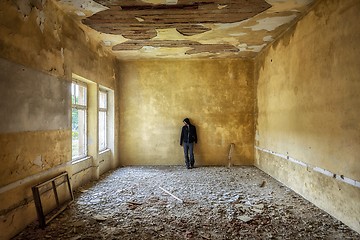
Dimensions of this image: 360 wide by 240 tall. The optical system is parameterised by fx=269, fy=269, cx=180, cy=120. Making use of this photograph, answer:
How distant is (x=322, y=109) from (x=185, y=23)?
2974 mm

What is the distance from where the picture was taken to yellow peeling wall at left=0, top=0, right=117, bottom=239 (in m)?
3.31

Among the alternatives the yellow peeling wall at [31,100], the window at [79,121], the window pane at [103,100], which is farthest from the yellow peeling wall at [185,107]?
the yellow peeling wall at [31,100]

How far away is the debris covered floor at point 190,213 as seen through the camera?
3.44 meters

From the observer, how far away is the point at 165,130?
8.71 m

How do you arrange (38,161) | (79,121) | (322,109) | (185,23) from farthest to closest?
1. (79,121)
2. (185,23)
3. (322,109)
4. (38,161)

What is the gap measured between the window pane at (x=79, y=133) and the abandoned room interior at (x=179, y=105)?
35 millimetres

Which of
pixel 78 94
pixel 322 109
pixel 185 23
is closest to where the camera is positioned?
pixel 322 109

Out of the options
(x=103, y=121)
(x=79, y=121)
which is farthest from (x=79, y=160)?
(x=103, y=121)

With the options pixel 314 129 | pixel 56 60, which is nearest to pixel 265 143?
pixel 314 129

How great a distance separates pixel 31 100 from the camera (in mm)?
3820

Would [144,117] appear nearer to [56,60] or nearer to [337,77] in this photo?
[56,60]

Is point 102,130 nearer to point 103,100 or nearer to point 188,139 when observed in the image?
point 103,100

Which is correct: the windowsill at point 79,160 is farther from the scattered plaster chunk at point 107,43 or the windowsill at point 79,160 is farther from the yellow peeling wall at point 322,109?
the yellow peeling wall at point 322,109

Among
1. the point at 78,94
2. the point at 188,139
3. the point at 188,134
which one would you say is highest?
the point at 78,94
